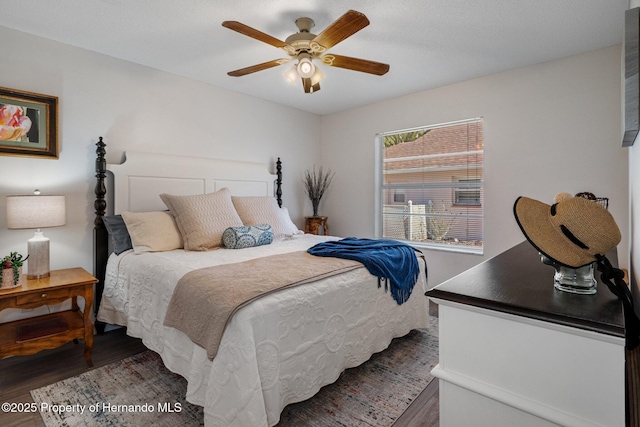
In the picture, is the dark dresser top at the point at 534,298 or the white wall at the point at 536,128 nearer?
the dark dresser top at the point at 534,298

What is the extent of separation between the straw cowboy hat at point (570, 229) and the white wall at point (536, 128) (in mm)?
2666

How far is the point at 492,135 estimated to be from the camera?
338cm

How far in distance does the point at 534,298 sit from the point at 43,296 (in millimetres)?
2711

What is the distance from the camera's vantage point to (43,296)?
83.9 inches

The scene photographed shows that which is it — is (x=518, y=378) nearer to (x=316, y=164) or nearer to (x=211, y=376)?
(x=211, y=376)

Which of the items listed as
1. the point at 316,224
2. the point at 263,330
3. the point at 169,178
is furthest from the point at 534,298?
the point at 316,224

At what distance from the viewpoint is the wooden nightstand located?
202 centimetres

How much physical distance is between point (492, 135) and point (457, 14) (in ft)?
5.02

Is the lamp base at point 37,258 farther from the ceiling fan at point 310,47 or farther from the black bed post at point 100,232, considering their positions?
the ceiling fan at point 310,47

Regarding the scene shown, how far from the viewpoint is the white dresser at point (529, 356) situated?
64 centimetres

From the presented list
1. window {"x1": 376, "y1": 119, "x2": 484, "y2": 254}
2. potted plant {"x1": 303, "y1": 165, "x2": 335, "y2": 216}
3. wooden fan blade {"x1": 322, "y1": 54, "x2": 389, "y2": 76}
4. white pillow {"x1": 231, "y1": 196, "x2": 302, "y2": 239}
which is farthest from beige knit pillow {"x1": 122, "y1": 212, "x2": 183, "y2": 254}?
window {"x1": 376, "y1": 119, "x2": 484, "y2": 254}

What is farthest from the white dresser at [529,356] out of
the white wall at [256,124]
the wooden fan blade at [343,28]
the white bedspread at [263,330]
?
the white wall at [256,124]

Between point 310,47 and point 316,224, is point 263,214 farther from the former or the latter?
point 310,47

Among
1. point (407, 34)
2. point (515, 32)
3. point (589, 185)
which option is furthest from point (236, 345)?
point (589, 185)
